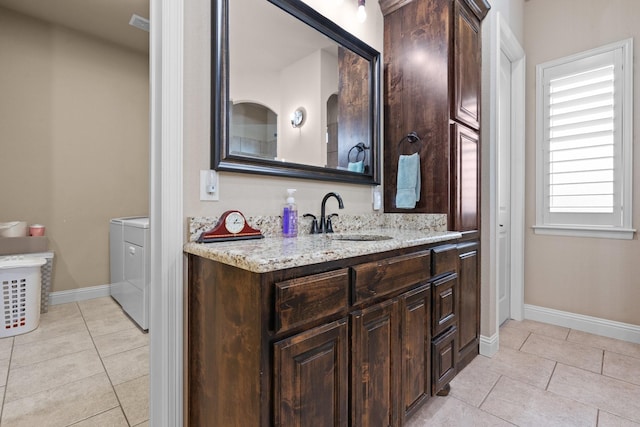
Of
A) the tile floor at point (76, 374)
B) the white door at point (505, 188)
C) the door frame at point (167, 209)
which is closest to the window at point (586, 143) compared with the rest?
the white door at point (505, 188)

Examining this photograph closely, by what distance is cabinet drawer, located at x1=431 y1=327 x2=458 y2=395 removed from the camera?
5.10 ft

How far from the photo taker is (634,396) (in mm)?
1697

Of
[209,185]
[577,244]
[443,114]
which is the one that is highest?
[443,114]

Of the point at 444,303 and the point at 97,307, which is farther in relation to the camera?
the point at 97,307

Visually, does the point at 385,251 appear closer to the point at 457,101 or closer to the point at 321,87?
the point at 321,87

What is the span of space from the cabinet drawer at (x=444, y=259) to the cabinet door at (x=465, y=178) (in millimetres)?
213

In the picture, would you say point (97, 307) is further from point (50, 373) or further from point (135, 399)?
point (135, 399)

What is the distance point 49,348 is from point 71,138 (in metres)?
2.11

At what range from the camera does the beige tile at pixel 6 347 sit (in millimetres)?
2027

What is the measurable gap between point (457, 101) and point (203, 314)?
1851 mm

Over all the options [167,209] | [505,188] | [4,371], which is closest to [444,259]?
[167,209]

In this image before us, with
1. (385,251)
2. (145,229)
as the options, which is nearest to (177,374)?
(385,251)

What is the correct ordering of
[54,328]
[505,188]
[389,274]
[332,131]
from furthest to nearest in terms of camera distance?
[505,188], [54,328], [332,131], [389,274]

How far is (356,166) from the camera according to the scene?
77.6 inches
